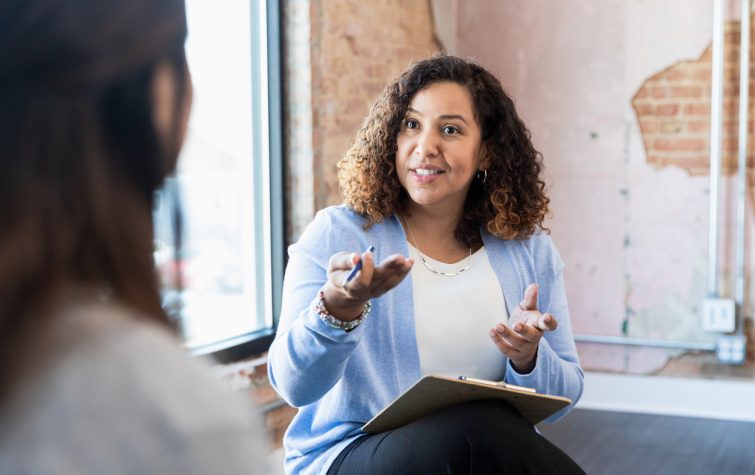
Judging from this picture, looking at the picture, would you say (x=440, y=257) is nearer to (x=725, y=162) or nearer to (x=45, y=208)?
(x=45, y=208)

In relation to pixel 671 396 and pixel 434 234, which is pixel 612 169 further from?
pixel 434 234

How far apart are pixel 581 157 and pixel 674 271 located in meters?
0.70

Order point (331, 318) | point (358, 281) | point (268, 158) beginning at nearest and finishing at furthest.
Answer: point (358, 281)
point (331, 318)
point (268, 158)

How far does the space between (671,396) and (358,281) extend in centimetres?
323

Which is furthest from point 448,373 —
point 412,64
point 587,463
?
point 587,463

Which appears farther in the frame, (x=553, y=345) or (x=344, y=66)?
(x=344, y=66)

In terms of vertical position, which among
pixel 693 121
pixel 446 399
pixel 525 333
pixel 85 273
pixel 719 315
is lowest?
pixel 719 315

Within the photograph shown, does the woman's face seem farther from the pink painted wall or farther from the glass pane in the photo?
the pink painted wall

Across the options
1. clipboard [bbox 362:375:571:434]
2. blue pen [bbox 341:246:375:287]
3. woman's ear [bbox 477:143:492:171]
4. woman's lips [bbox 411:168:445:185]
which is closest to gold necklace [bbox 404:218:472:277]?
woman's lips [bbox 411:168:445:185]

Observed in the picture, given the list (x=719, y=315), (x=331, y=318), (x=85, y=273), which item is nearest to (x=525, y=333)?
(x=331, y=318)

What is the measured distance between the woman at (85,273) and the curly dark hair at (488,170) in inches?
60.6

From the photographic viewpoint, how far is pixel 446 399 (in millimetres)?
→ 1922

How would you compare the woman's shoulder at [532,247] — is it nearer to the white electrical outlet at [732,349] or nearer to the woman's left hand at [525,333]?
the woman's left hand at [525,333]

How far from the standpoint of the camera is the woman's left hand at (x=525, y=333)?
1.99 meters
